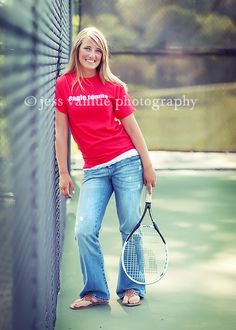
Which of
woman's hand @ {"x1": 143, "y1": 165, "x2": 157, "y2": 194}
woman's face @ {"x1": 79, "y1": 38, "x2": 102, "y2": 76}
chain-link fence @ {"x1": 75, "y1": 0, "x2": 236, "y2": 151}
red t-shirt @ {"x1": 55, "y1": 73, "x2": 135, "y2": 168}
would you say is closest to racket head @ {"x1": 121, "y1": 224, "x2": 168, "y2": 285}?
woman's hand @ {"x1": 143, "y1": 165, "x2": 157, "y2": 194}

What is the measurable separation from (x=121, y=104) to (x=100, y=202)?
537mm

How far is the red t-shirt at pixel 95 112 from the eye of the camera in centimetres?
356

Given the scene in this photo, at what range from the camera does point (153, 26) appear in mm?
9359

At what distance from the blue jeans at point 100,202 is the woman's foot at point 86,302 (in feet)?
0.37

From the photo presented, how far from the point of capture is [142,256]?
3.88 metres

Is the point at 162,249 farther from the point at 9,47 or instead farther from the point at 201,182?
the point at 201,182

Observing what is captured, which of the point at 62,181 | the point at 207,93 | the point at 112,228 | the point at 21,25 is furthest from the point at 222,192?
the point at 21,25

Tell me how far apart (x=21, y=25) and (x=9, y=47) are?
27cm

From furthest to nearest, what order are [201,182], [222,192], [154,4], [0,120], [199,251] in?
[154,4], [201,182], [222,192], [199,251], [0,120]
